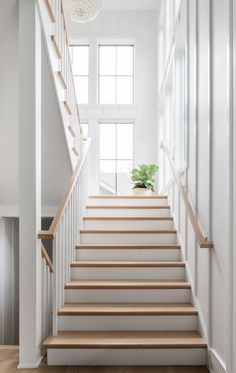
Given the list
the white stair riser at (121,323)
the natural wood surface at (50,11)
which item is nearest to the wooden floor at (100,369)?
the white stair riser at (121,323)

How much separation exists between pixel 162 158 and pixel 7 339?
3.52 m

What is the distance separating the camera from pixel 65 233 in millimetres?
5402

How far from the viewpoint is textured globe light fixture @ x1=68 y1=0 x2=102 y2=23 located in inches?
262

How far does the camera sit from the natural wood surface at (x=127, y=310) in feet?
16.1

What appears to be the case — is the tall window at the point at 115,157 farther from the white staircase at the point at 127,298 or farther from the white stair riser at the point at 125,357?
the white stair riser at the point at 125,357

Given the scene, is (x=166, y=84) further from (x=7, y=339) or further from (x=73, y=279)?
(x=7, y=339)

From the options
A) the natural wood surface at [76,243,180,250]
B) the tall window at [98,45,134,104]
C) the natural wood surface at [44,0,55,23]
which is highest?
the tall window at [98,45,134,104]

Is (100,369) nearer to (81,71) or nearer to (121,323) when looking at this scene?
(121,323)

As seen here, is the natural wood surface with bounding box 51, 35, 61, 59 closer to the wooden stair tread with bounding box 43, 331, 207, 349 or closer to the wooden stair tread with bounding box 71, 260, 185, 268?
the wooden stair tread with bounding box 71, 260, 185, 268

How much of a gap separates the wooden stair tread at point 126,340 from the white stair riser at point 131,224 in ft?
6.63

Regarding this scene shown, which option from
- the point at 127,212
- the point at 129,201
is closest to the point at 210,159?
the point at 127,212

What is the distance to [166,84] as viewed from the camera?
8.04 m

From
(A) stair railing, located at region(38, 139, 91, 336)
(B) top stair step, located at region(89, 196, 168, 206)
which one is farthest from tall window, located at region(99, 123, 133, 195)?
(A) stair railing, located at region(38, 139, 91, 336)

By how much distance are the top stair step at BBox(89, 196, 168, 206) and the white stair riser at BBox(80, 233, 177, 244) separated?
1.02 metres
